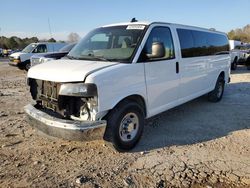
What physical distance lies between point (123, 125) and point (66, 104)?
1004 mm

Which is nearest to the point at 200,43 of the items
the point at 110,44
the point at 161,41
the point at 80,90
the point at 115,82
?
the point at 161,41

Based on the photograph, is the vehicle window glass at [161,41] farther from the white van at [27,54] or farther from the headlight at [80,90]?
the white van at [27,54]

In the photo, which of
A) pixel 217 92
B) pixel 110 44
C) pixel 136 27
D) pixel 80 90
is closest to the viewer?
pixel 80 90

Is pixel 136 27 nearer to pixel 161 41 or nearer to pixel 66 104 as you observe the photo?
pixel 161 41

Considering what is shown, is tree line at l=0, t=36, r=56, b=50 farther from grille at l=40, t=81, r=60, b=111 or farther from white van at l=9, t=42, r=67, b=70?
grille at l=40, t=81, r=60, b=111

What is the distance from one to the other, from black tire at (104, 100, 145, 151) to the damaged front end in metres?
0.22

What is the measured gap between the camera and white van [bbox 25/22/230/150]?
3.90 m

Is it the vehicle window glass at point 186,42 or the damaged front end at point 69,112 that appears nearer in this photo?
the damaged front end at point 69,112

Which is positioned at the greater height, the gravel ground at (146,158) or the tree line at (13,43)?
the tree line at (13,43)

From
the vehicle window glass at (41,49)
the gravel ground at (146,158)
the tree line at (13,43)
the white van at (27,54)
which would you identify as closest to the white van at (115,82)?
the gravel ground at (146,158)

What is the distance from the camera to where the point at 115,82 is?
160 inches

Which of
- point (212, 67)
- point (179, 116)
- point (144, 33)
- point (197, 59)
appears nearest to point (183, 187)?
point (144, 33)

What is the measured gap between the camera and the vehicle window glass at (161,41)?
15.3 feet

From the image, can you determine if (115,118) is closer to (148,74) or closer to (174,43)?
(148,74)
